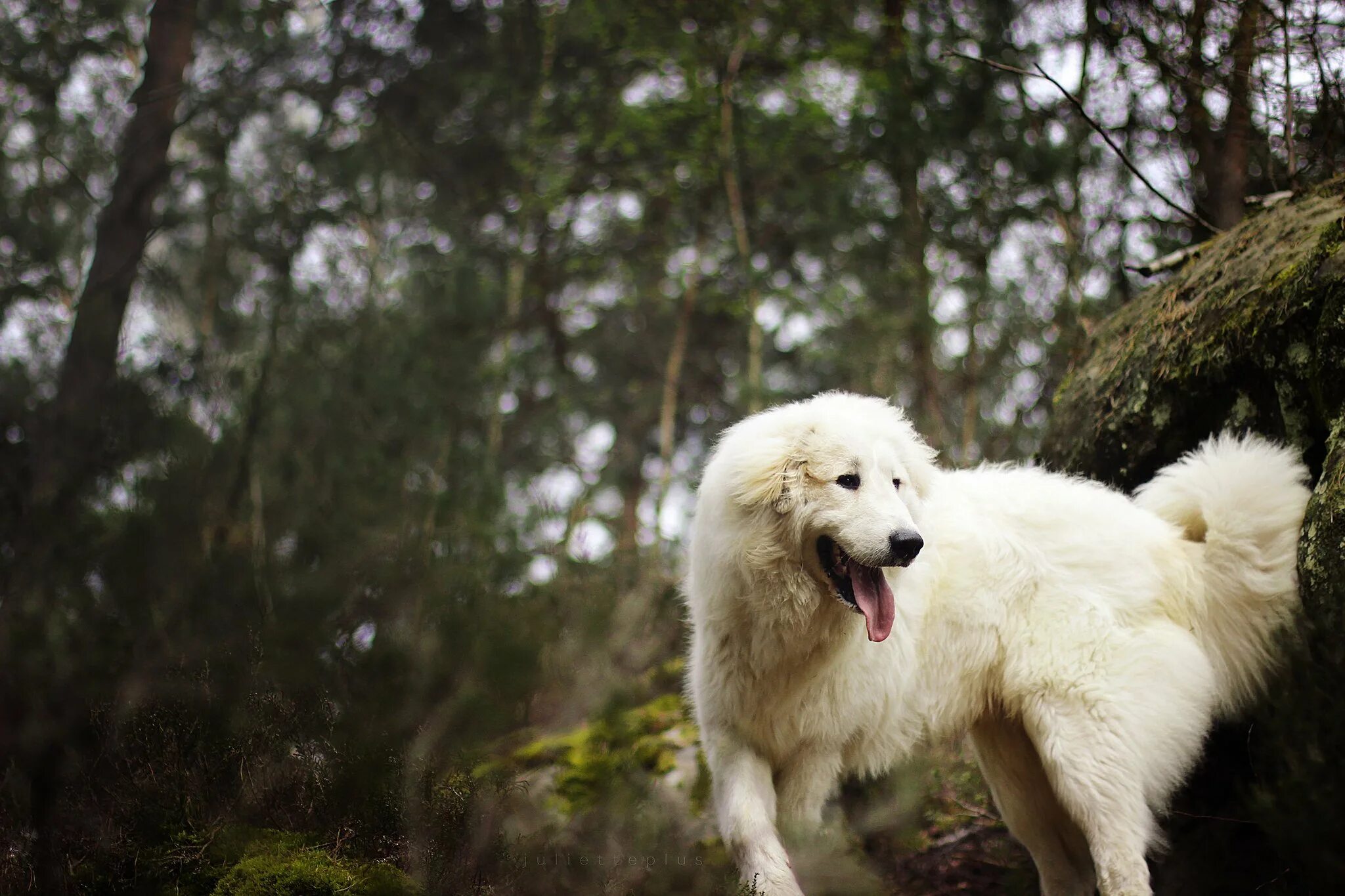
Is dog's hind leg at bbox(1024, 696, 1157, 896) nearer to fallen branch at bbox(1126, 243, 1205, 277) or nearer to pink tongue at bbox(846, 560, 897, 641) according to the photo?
pink tongue at bbox(846, 560, 897, 641)

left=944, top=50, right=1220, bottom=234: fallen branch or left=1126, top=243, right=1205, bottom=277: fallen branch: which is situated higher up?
left=944, top=50, right=1220, bottom=234: fallen branch

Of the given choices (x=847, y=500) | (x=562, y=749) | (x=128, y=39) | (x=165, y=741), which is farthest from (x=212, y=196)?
(x=847, y=500)

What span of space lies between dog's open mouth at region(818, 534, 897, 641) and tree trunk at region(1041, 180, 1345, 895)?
1242mm

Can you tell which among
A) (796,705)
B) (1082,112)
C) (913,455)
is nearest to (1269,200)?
(1082,112)

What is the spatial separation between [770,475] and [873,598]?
626 millimetres

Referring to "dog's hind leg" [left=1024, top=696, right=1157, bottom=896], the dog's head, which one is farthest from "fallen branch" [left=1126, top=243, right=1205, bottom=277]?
"dog's hind leg" [left=1024, top=696, right=1157, bottom=896]

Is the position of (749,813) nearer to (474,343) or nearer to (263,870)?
(263,870)

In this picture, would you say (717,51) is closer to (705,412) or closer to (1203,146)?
(705,412)

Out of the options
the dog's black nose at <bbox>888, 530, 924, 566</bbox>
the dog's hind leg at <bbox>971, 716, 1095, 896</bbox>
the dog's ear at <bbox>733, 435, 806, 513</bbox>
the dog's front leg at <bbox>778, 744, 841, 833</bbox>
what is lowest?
the dog's hind leg at <bbox>971, 716, 1095, 896</bbox>

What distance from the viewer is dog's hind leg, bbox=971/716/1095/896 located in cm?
401

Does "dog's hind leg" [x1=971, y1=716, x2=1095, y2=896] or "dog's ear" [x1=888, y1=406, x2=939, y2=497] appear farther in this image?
"dog's hind leg" [x1=971, y1=716, x2=1095, y2=896]

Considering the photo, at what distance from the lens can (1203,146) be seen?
5746mm

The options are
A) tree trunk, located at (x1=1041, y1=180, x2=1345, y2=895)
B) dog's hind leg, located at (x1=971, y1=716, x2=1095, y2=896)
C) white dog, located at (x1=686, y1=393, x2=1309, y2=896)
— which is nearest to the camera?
tree trunk, located at (x1=1041, y1=180, x2=1345, y2=895)

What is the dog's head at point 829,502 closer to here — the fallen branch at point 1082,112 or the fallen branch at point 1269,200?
the fallen branch at point 1082,112
